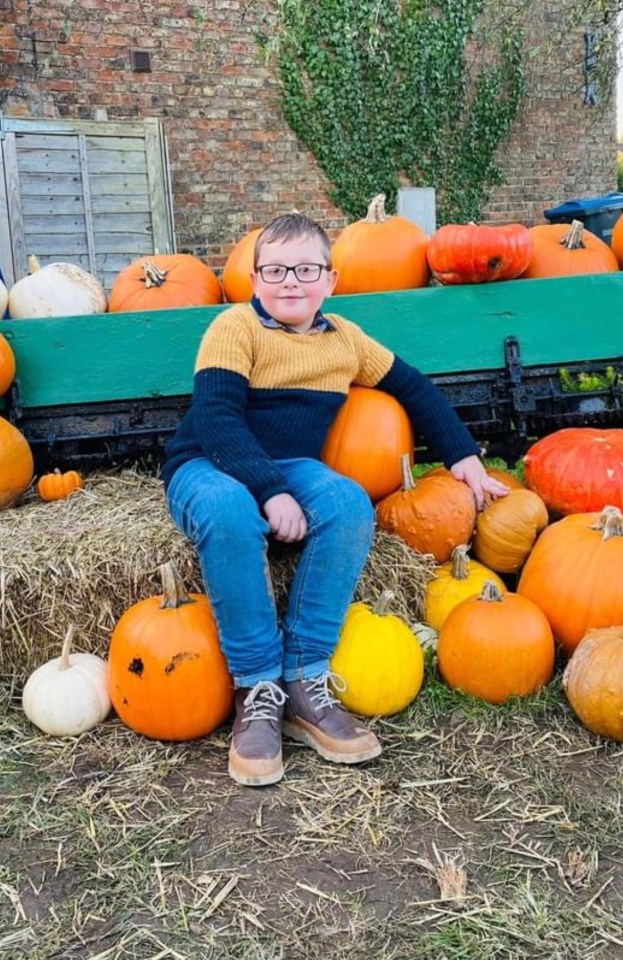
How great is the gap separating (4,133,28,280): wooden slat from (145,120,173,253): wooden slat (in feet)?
3.54

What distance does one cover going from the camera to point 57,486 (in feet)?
9.75

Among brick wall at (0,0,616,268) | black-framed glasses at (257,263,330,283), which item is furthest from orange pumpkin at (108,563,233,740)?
brick wall at (0,0,616,268)

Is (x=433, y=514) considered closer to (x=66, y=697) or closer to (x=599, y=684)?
(x=599, y=684)

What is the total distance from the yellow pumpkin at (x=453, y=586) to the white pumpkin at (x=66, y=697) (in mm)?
956

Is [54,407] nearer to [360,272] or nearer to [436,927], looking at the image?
[360,272]

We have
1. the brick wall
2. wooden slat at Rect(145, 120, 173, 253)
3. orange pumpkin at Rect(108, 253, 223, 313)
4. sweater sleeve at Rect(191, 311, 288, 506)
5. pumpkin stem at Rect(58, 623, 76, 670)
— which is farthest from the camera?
wooden slat at Rect(145, 120, 173, 253)

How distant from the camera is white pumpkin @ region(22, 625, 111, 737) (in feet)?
7.21

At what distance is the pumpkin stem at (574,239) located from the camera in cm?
346

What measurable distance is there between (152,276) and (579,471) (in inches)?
66.1

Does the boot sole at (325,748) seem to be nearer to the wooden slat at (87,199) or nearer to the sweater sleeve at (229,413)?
the sweater sleeve at (229,413)

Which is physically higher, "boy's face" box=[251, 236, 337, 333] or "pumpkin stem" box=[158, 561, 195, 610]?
"boy's face" box=[251, 236, 337, 333]

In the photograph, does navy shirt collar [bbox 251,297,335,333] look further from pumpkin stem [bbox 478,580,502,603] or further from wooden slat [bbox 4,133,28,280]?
wooden slat [bbox 4,133,28,280]

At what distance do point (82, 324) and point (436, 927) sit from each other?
220cm

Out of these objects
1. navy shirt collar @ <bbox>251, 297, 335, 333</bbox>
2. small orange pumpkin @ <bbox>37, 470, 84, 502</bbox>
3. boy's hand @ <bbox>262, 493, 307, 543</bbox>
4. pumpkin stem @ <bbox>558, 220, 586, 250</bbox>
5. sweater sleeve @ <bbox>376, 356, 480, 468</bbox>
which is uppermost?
pumpkin stem @ <bbox>558, 220, 586, 250</bbox>
